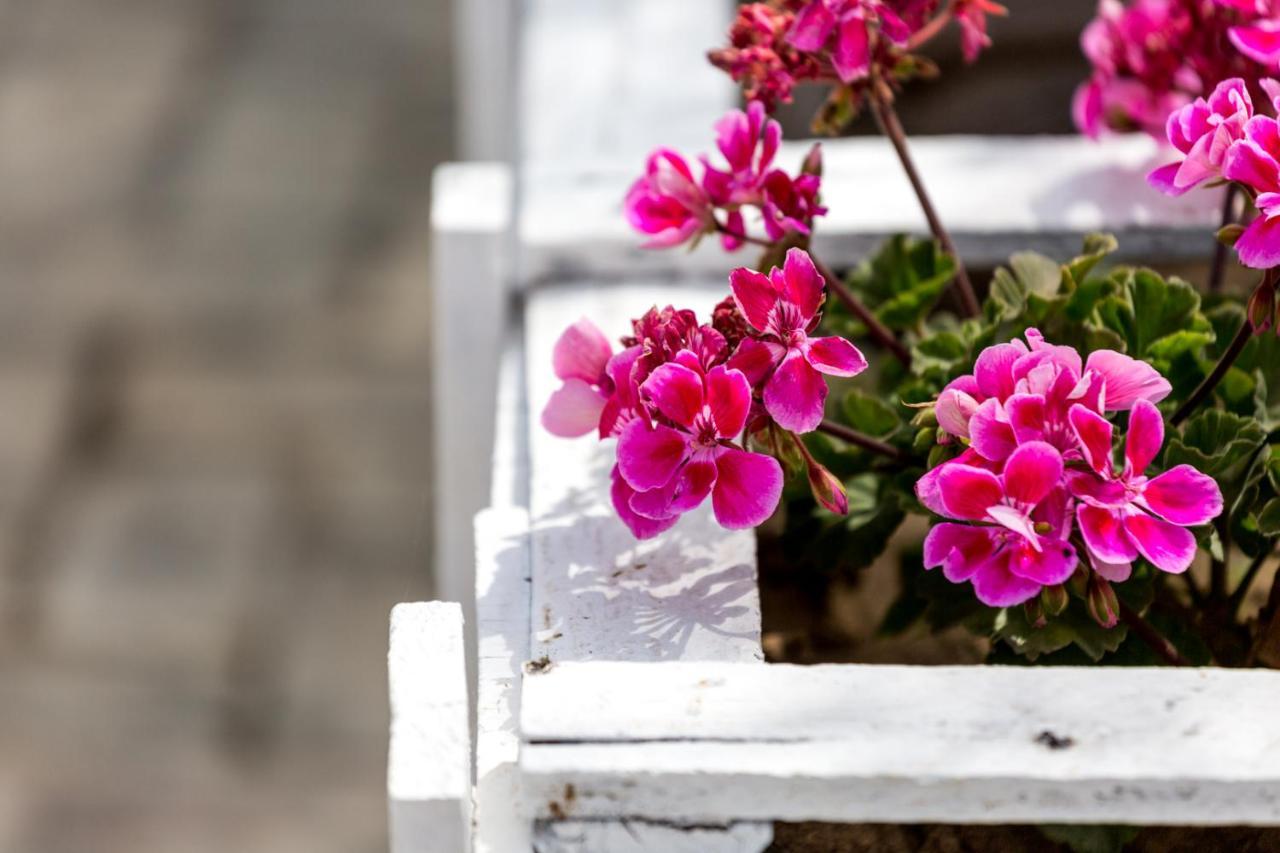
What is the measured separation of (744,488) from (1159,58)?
650 mm

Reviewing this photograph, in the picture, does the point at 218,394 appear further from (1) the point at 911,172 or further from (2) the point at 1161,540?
(2) the point at 1161,540

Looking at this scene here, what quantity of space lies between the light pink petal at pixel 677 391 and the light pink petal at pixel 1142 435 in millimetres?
237

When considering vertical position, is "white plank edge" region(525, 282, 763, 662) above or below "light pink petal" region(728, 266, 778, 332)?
below

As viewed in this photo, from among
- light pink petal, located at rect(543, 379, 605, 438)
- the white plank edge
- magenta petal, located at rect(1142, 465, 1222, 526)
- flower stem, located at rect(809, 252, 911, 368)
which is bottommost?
the white plank edge

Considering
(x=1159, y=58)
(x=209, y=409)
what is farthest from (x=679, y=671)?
(x=209, y=409)

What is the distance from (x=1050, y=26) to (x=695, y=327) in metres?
1.98

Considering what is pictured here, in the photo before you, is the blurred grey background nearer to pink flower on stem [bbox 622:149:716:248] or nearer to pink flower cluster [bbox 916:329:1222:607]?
pink flower on stem [bbox 622:149:716:248]

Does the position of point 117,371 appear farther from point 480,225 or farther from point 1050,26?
point 480,225

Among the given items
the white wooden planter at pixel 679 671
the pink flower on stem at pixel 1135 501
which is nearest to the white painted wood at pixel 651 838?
the white wooden planter at pixel 679 671

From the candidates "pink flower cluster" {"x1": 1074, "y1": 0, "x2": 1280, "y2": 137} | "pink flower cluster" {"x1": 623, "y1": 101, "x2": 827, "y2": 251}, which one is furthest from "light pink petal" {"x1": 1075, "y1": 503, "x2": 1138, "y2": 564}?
"pink flower cluster" {"x1": 1074, "y1": 0, "x2": 1280, "y2": 137}

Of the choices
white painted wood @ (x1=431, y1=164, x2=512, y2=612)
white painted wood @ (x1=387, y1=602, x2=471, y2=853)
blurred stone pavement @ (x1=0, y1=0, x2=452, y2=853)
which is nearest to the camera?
white painted wood @ (x1=387, y1=602, x2=471, y2=853)

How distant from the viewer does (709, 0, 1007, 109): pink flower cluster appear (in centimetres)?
113

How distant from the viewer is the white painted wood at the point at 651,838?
0.90m

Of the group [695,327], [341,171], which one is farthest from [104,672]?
[695,327]
